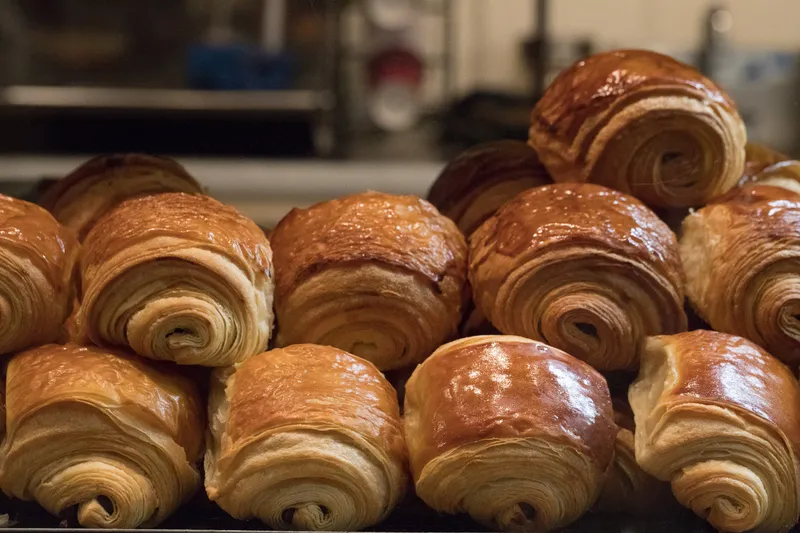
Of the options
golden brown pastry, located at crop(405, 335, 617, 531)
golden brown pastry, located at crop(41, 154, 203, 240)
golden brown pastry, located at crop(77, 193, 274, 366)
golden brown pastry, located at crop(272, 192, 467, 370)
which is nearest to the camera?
golden brown pastry, located at crop(405, 335, 617, 531)

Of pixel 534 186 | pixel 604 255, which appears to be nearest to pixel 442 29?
pixel 534 186

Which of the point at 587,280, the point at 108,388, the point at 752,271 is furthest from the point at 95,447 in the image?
the point at 752,271

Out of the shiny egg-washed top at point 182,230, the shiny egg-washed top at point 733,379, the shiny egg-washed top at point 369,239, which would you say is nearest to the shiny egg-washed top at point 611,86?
the shiny egg-washed top at point 369,239

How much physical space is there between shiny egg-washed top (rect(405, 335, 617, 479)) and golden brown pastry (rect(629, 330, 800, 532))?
7 cm

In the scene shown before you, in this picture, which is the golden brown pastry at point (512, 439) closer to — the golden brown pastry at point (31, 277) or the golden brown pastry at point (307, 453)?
the golden brown pastry at point (307, 453)

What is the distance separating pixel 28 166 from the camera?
280 centimetres

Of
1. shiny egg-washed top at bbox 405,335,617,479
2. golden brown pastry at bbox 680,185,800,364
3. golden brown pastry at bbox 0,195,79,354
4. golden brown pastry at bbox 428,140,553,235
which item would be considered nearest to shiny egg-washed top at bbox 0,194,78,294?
golden brown pastry at bbox 0,195,79,354

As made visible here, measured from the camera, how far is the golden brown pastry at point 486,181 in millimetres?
1452

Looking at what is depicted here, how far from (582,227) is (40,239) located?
76 centimetres

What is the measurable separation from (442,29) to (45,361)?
3.15 m

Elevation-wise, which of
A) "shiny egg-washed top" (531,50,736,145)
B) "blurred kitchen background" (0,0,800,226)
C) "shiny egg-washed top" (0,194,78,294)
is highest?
"shiny egg-washed top" (531,50,736,145)

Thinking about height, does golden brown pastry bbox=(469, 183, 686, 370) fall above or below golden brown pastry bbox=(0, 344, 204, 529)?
above

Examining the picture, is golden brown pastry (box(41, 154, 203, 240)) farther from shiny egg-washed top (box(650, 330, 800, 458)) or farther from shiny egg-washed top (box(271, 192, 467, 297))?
shiny egg-washed top (box(650, 330, 800, 458))

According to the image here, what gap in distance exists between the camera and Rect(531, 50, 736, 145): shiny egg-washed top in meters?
1.28
